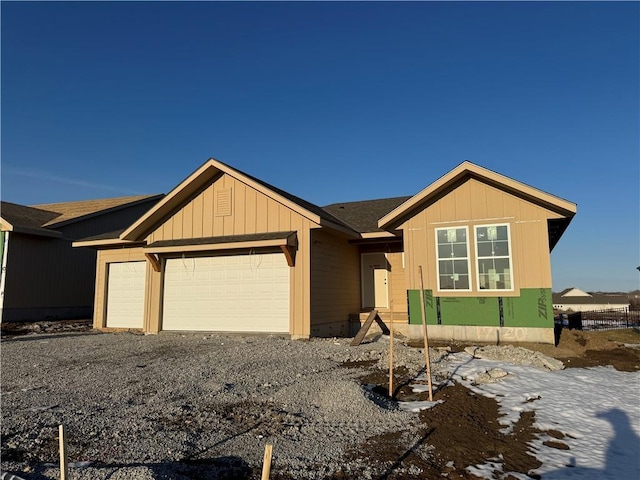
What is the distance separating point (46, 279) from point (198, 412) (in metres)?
17.6

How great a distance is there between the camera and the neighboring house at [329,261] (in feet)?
35.8

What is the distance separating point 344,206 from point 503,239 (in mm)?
8837

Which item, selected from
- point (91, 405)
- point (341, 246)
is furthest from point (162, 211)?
point (91, 405)

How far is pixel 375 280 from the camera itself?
50.6 ft

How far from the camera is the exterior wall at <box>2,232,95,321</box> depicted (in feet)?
59.3

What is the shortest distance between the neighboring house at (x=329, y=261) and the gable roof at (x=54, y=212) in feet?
14.2

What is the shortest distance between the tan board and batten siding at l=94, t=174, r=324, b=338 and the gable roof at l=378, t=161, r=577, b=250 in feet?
8.63

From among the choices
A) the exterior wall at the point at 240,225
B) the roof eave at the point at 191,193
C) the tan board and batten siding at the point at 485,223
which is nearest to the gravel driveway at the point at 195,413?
the exterior wall at the point at 240,225

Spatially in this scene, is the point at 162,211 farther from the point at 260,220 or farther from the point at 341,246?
the point at 341,246

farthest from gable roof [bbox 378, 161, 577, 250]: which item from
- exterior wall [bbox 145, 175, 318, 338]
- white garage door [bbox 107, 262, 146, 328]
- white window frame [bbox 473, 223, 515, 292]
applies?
white garage door [bbox 107, 262, 146, 328]

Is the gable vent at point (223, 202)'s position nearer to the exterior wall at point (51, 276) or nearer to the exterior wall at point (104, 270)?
the exterior wall at point (104, 270)

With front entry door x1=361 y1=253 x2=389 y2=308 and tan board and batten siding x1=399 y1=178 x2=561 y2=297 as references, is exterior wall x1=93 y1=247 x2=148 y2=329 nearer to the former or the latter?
front entry door x1=361 y1=253 x2=389 y2=308

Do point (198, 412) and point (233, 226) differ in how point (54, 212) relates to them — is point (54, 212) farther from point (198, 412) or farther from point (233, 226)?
point (198, 412)

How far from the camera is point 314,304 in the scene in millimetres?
12336
